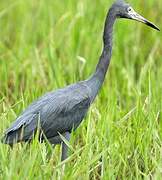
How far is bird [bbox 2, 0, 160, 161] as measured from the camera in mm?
4102

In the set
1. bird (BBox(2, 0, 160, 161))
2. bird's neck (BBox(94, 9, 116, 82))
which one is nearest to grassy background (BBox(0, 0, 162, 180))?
bird (BBox(2, 0, 160, 161))

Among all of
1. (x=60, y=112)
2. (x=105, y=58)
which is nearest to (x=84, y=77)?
(x=105, y=58)

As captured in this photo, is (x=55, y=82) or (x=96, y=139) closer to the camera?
(x=96, y=139)

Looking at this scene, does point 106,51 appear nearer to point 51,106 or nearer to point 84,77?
point 51,106

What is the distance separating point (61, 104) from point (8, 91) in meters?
1.25

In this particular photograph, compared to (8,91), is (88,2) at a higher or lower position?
higher

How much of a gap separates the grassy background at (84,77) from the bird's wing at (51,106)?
0.12 metres

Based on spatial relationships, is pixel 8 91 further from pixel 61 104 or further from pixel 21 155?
pixel 21 155

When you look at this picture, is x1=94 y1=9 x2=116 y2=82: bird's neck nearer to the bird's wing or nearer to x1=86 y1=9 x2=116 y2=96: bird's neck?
x1=86 y1=9 x2=116 y2=96: bird's neck

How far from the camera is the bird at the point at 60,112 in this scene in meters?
4.10

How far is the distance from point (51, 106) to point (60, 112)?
0.25 ft

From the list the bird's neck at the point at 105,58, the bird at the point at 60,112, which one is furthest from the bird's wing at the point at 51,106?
the bird's neck at the point at 105,58

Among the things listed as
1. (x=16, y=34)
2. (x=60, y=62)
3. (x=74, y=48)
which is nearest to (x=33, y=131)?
(x=60, y=62)

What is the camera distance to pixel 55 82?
5.28m
